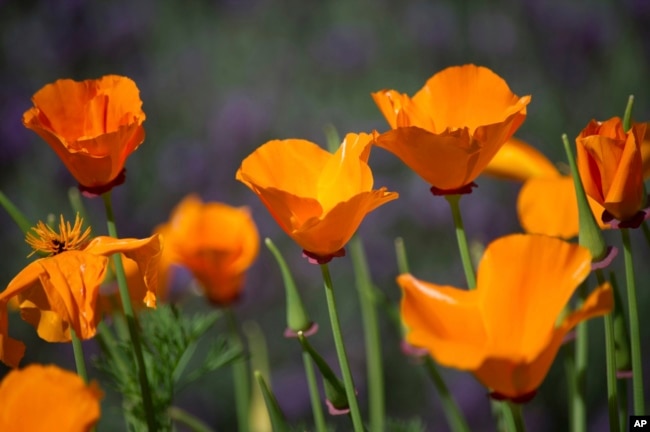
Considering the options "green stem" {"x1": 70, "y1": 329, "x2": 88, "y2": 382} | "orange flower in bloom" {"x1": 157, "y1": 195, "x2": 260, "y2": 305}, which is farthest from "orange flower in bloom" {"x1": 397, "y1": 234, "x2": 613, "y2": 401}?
"orange flower in bloom" {"x1": 157, "y1": 195, "x2": 260, "y2": 305}

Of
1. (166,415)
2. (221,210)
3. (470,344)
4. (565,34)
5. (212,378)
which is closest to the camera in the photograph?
(470,344)

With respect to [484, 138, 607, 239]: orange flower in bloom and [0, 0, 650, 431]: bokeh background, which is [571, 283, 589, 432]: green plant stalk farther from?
[0, 0, 650, 431]: bokeh background

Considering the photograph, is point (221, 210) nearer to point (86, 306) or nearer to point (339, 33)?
point (86, 306)

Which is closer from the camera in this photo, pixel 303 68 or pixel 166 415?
pixel 166 415

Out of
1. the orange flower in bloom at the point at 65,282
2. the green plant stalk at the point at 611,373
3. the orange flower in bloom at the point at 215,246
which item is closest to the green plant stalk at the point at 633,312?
the green plant stalk at the point at 611,373

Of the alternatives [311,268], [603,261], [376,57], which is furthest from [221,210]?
[376,57]

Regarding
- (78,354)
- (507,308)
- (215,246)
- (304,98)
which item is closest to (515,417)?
(507,308)
